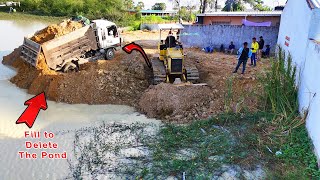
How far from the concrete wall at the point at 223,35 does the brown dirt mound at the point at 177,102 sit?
25.7 ft

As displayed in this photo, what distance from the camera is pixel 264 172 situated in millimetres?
7500

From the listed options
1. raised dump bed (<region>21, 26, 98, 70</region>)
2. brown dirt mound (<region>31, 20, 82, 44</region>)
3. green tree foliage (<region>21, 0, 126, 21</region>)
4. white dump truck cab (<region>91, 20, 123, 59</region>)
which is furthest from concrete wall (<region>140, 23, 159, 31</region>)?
raised dump bed (<region>21, 26, 98, 70</region>)

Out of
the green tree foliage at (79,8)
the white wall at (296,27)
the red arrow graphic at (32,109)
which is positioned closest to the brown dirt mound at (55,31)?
the red arrow graphic at (32,109)

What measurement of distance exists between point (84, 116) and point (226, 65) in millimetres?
7034

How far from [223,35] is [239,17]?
4.10 meters

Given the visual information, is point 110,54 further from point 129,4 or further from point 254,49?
point 129,4

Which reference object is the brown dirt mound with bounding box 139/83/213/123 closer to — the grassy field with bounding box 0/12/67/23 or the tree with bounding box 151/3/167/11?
the grassy field with bounding box 0/12/67/23

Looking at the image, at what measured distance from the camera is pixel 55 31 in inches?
604

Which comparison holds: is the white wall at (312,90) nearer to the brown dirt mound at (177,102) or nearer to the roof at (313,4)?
the roof at (313,4)

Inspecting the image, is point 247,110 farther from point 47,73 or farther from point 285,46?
point 47,73

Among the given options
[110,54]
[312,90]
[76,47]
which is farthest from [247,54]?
[76,47]

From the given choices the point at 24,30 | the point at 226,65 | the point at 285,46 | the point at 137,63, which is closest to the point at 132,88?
the point at 137,63

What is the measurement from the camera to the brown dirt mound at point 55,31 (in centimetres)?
1512

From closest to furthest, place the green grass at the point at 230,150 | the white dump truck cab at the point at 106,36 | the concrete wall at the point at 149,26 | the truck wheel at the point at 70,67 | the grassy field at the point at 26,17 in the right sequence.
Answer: the green grass at the point at 230,150, the truck wheel at the point at 70,67, the white dump truck cab at the point at 106,36, the concrete wall at the point at 149,26, the grassy field at the point at 26,17
